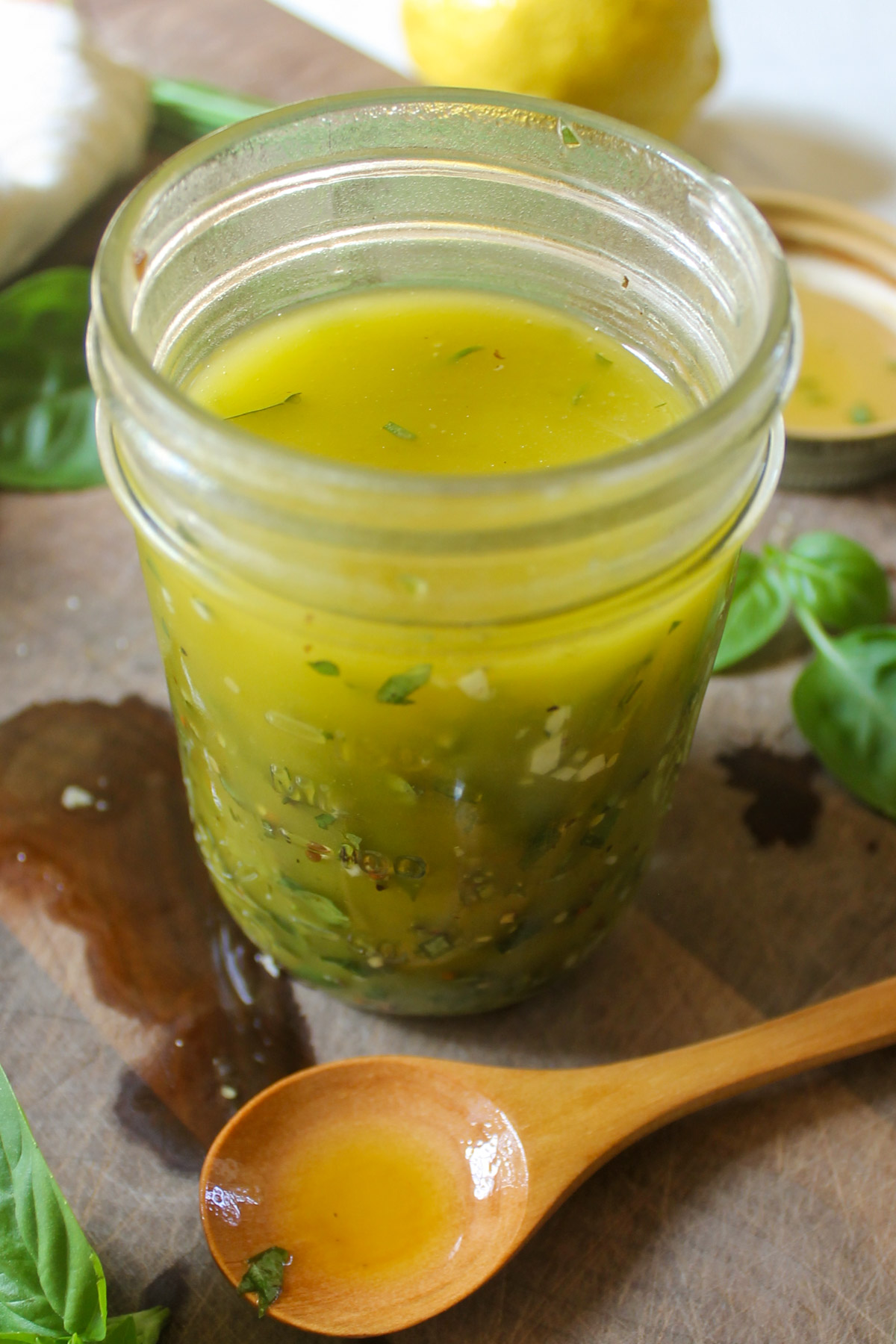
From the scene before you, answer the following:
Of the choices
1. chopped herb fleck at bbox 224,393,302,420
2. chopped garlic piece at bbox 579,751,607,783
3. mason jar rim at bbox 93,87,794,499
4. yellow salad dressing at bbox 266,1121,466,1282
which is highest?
mason jar rim at bbox 93,87,794,499

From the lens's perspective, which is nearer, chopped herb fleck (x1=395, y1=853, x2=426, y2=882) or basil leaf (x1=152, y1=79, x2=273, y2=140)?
chopped herb fleck (x1=395, y1=853, x2=426, y2=882)

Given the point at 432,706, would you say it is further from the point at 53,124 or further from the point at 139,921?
the point at 53,124

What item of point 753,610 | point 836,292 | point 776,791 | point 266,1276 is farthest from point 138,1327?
point 836,292

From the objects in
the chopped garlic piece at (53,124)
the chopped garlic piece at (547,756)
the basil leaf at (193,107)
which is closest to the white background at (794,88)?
the basil leaf at (193,107)

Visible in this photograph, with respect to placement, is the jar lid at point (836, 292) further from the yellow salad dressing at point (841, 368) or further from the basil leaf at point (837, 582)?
the basil leaf at point (837, 582)

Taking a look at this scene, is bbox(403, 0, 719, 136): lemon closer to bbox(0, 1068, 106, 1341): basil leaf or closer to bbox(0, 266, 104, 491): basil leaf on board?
bbox(0, 266, 104, 491): basil leaf on board

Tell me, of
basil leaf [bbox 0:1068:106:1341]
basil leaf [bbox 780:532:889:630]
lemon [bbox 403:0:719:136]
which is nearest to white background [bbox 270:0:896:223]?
lemon [bbox 403:0:719:136]
